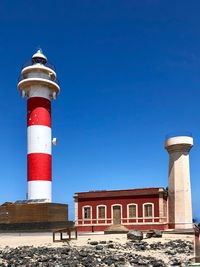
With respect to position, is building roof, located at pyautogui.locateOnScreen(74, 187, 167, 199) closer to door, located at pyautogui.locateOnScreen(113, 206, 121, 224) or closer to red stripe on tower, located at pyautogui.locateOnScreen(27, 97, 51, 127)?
door, located at pyautogui.locateOnScreen(113, 206, 121, 224)

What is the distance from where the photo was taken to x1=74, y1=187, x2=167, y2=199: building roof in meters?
36.4

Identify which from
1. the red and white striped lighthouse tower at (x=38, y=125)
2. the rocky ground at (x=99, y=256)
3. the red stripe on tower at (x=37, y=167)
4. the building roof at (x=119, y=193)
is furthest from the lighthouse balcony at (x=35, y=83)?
the rocky ground at (x=99, y=256)

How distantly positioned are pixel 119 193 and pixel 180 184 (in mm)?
5354

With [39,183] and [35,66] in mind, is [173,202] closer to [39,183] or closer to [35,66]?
[39,183]

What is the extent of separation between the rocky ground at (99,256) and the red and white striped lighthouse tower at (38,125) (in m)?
11.8

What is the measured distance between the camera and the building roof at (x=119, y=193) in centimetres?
3641

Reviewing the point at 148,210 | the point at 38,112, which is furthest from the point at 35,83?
the point at 148,210

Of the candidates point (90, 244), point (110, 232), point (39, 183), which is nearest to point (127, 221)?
point (110, 232)

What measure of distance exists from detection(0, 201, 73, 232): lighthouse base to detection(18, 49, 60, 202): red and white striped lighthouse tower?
4.01 feet

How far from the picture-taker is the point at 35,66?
104 ft

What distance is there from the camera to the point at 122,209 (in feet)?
122

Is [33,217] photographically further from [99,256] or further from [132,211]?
[99,256]

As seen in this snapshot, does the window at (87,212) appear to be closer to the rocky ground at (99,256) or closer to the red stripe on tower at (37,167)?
the red stripe on tower at (37,167)

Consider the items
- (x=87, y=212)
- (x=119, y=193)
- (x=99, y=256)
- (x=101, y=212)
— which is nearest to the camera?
(x=99, y=256)
